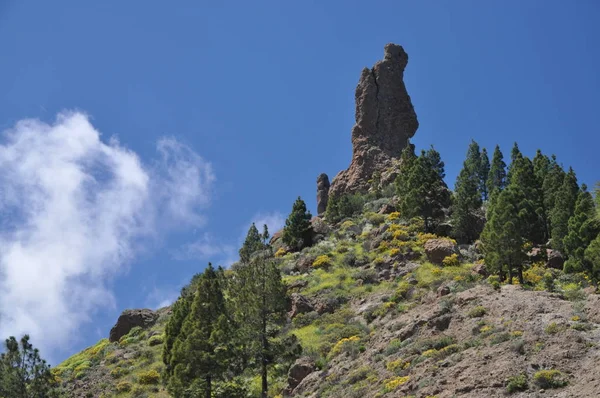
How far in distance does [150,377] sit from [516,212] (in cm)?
2986

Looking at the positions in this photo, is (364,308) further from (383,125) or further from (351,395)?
(383,125)

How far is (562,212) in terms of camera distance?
4775 centimetres

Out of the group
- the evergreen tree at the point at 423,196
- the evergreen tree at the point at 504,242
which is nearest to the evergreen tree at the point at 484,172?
the evergreen tree at the point at 423,196

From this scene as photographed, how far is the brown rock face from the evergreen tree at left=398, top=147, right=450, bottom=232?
22.7 meters

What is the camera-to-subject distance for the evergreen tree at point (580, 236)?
130ft

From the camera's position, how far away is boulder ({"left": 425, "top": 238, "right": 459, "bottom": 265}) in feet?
162

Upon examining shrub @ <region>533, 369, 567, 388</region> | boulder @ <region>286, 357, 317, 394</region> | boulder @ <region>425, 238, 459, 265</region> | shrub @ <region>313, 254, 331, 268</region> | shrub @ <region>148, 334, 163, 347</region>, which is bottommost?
shrub @ <region>533, 369, 567, 388</region>

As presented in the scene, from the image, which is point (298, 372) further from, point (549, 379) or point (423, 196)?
point (423, 196)

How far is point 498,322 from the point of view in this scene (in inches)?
1089

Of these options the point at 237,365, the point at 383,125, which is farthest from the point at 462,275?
the point at 383,125

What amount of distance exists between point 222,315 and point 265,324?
3.56 meters

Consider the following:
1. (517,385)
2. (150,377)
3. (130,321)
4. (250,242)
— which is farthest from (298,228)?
(517,385)

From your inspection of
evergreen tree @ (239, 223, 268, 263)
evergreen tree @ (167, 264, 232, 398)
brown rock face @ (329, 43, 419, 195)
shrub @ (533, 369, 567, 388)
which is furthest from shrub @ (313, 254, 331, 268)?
shrub @ (533, 369, 567, 388)

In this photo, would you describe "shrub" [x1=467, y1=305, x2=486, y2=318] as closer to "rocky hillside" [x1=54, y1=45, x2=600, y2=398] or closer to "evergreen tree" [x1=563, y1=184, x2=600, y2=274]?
"rocky hillside" [x1=54, y1=45, x2=600, y2=398]
